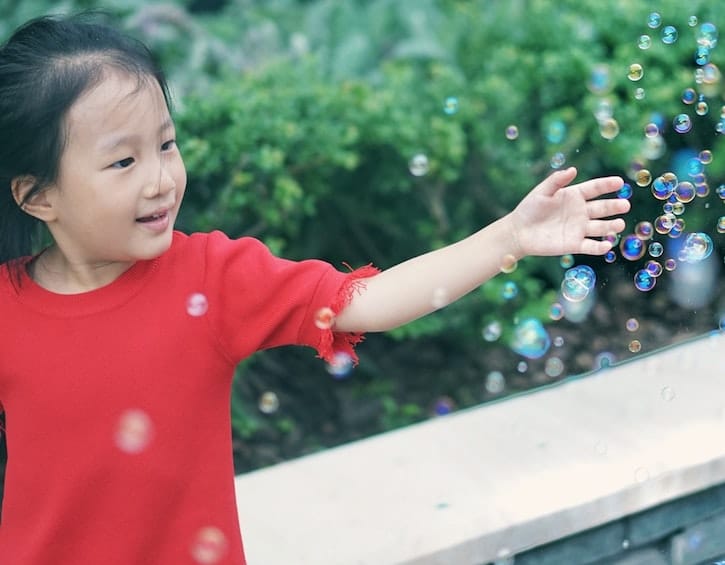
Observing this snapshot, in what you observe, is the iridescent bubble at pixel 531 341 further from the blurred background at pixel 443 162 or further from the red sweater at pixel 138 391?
the red sweater at pixel 138 391

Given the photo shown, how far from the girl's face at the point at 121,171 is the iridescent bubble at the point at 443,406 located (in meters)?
1.95

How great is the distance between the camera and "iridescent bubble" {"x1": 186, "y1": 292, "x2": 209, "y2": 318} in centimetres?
178

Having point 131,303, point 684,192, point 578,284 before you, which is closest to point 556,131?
point 684,192

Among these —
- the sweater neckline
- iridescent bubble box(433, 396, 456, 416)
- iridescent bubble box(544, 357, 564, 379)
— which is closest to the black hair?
the sweater neckline

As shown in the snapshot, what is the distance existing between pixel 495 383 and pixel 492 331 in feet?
0.91

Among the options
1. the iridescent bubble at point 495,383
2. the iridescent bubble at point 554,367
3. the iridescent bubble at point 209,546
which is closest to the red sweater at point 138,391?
the iridescent bubble at point 209,546

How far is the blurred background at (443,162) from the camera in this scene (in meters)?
3.36

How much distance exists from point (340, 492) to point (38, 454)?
2.89 feet

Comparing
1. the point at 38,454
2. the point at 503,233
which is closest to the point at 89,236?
the point at 38,454

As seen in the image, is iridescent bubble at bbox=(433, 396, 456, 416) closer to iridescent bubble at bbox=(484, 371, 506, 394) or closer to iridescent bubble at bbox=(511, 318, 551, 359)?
iridescent bubble at bbox=(484, 371, 506, 394)

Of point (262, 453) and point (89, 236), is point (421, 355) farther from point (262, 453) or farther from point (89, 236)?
point (89, 236)

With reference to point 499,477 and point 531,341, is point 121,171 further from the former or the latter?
point 531,341

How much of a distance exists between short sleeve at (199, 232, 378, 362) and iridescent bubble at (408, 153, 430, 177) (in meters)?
1.43

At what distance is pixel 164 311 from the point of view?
1.77 m
